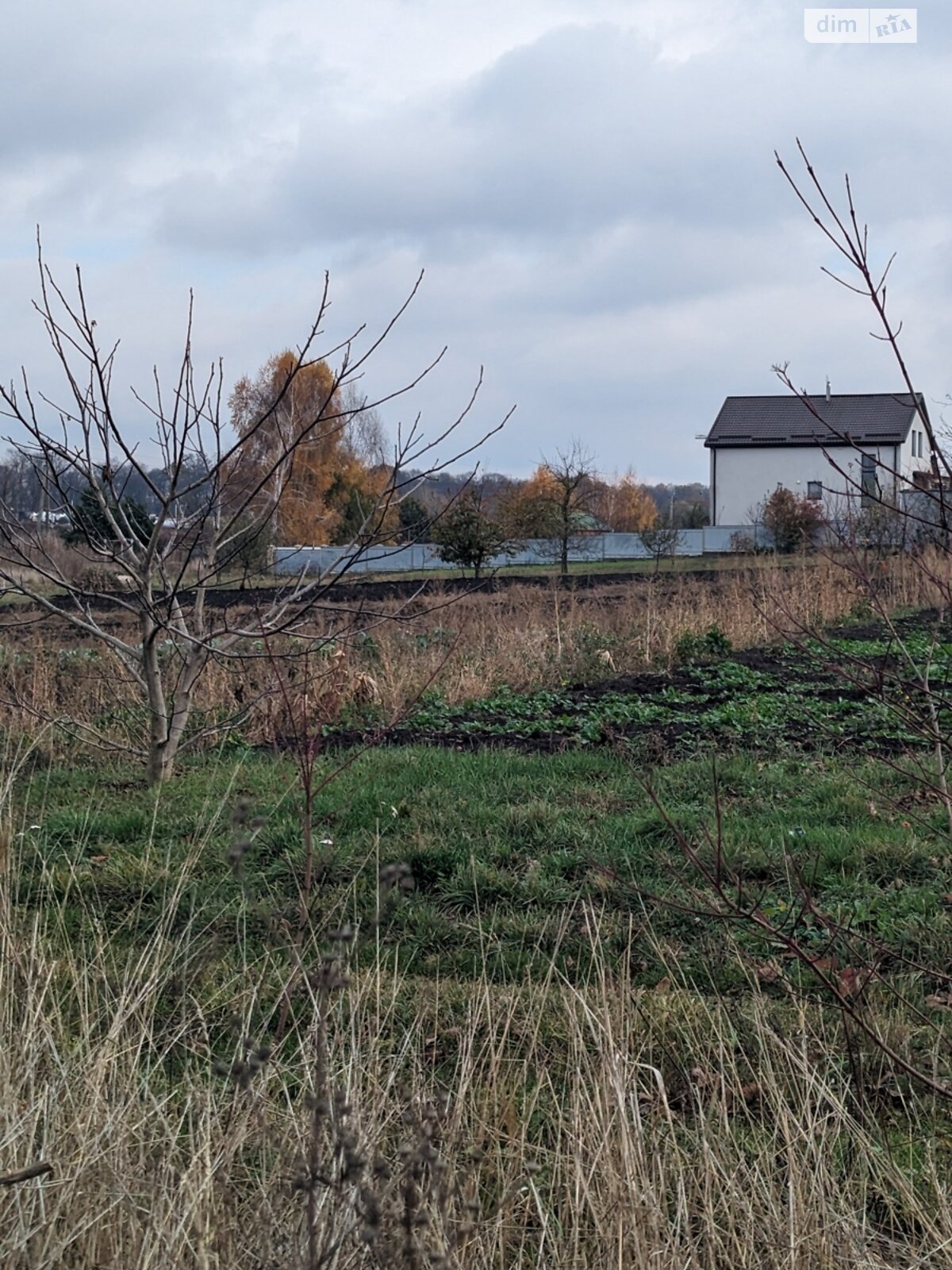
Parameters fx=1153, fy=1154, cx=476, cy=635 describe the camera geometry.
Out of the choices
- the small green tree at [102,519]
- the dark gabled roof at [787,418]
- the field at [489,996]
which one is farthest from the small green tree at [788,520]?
the small green tree at [102,519]

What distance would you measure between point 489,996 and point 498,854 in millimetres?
1594

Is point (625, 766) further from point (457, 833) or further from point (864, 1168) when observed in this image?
point (864, 1168)

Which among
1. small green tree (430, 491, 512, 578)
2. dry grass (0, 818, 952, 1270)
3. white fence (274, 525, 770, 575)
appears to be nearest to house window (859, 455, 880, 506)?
dry grass (0, 818, 952, 1270)

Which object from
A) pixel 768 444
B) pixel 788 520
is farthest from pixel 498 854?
pixel 768 444

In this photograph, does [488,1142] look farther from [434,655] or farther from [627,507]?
[627,507]

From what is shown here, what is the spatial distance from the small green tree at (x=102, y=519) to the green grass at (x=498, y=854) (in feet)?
4.08

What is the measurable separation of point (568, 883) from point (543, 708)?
3843 mm

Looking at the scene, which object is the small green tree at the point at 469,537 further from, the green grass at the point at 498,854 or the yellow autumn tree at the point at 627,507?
the yellow autumn tree at the point at 627,507

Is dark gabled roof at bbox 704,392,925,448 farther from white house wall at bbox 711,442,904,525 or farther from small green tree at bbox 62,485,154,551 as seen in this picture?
small green tree at bbox 62,485,154,551

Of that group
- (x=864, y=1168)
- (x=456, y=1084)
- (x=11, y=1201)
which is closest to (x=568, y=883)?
(x=456, y=1084)

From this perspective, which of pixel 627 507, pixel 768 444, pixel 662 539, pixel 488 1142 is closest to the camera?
pixel 488 1142

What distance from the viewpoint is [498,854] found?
480cm

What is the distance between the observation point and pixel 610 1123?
2.39 meters

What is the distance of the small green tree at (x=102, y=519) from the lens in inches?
199
